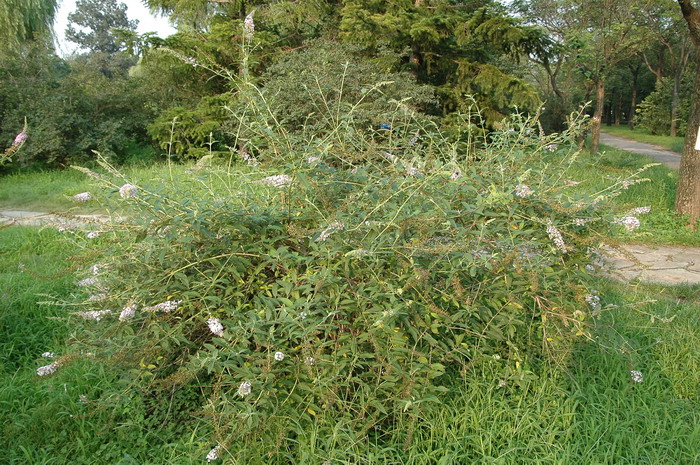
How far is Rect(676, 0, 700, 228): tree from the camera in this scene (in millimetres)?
6578

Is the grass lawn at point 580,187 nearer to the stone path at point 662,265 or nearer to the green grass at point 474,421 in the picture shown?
the stone path at point 662,265

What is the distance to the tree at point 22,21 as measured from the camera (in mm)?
14399

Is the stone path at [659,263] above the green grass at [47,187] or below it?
below

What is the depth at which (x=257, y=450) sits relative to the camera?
221cm

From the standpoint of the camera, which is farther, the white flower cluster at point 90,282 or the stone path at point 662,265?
the stone path at point 662,265

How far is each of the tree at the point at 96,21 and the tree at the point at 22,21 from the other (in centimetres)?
6267

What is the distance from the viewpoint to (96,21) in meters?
77.2

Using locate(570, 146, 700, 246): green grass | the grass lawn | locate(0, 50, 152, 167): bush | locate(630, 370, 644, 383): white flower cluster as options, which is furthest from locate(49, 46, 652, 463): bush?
locate(0, 50, 152, 167): bush

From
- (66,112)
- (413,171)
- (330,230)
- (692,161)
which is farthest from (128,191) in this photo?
(66,112)

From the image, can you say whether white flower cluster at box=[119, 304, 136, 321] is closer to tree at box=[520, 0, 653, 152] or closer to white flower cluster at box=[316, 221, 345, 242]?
white flower cluster at box=[316, 221, 345, 242]

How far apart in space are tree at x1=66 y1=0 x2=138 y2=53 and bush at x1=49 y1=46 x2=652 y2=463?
80.7 meters

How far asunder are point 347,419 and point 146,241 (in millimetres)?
1299

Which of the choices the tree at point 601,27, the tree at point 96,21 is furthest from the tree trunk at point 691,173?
the tree at point 96,21

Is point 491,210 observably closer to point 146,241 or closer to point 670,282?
point 146,241
